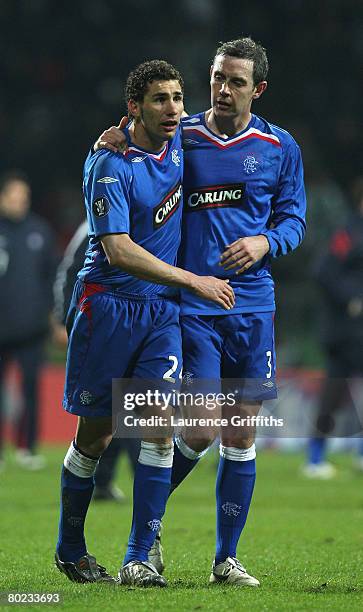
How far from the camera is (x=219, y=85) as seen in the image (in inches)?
217

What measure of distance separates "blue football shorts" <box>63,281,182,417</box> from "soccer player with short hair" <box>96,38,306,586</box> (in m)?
0.26

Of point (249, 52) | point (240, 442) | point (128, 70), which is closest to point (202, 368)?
point (240, 442)

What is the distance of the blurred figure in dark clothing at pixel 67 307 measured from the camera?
7941 millimetres

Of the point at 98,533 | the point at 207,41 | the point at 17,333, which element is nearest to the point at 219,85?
the point at 98,533

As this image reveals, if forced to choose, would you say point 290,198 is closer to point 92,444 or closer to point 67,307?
point 92,444

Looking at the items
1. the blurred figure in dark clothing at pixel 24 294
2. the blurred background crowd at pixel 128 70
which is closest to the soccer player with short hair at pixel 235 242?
the blurred figure in dark clothing at pixel 24 294

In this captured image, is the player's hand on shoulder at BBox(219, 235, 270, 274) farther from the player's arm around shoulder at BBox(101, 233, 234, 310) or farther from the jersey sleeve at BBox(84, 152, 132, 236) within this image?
the jersey sleeve at BBox(84, 152, 132, 236)

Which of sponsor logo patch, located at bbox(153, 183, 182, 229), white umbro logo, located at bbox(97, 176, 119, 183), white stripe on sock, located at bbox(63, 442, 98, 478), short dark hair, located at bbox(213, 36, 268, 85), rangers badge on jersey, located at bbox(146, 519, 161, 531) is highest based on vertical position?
short dark hair, located at bbox(213, 36, 268, 85)

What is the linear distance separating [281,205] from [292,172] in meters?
0.16

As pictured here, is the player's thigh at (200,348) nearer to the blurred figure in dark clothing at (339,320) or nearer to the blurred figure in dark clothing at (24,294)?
the blurred figure in dark clothing at (339,320)

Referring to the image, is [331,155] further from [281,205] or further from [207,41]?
[281,205]

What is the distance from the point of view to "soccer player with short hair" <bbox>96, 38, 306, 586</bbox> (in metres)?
5.43

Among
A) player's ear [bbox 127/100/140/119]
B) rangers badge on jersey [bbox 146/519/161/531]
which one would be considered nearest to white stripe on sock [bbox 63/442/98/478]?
rangers badge on jersey [bbox 146/519/161/531]

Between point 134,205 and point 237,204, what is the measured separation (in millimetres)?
563
